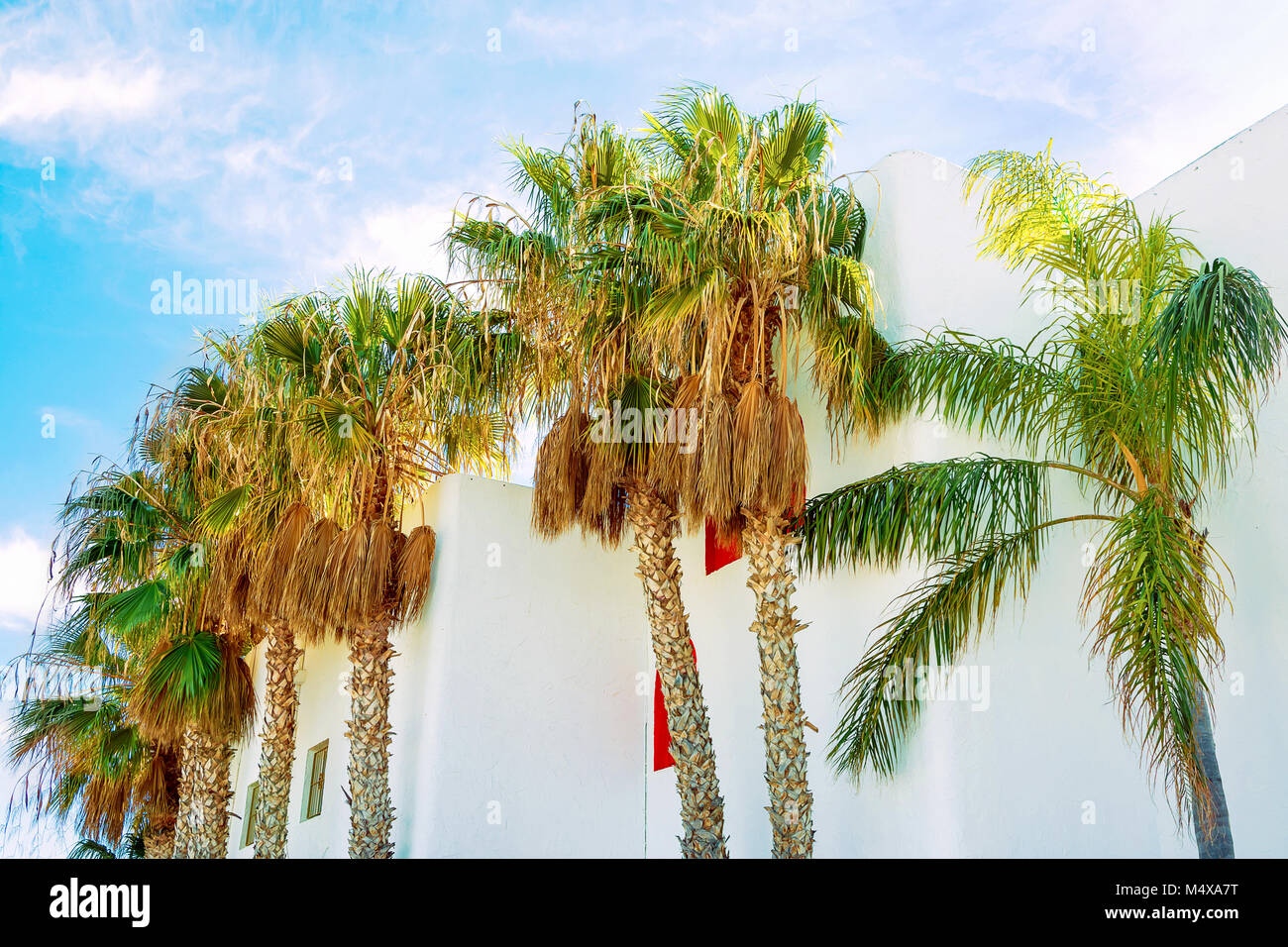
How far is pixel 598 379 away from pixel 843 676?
397cm

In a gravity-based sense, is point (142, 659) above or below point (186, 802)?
above

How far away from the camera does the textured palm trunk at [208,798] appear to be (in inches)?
605

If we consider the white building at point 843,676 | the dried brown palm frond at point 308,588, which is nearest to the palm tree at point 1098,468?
the white building at point 843,676

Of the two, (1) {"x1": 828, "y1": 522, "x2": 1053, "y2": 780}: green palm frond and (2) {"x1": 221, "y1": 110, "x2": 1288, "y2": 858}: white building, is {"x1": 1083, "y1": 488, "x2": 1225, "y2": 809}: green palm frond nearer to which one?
(1) {"x1": 828, "y1": 522, "x2": 1053, "y2": 780}: green palm frond

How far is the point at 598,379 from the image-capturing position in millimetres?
11406

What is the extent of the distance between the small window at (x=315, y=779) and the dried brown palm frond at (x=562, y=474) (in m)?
6.22

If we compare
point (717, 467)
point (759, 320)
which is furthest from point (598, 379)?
point (717, 467)

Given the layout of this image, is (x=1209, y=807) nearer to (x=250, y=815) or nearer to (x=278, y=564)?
(x=278, y=564)

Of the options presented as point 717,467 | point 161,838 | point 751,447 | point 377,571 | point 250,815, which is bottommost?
point 161,838

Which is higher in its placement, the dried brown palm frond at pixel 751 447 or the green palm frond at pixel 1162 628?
the dried brown palm frond at pixel 751 447

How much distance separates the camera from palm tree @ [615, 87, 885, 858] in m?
10.1

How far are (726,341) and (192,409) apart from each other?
8.22 metres

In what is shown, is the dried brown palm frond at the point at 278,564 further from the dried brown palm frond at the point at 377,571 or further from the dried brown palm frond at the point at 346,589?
the dried brown palm frond at the point at 377,571
